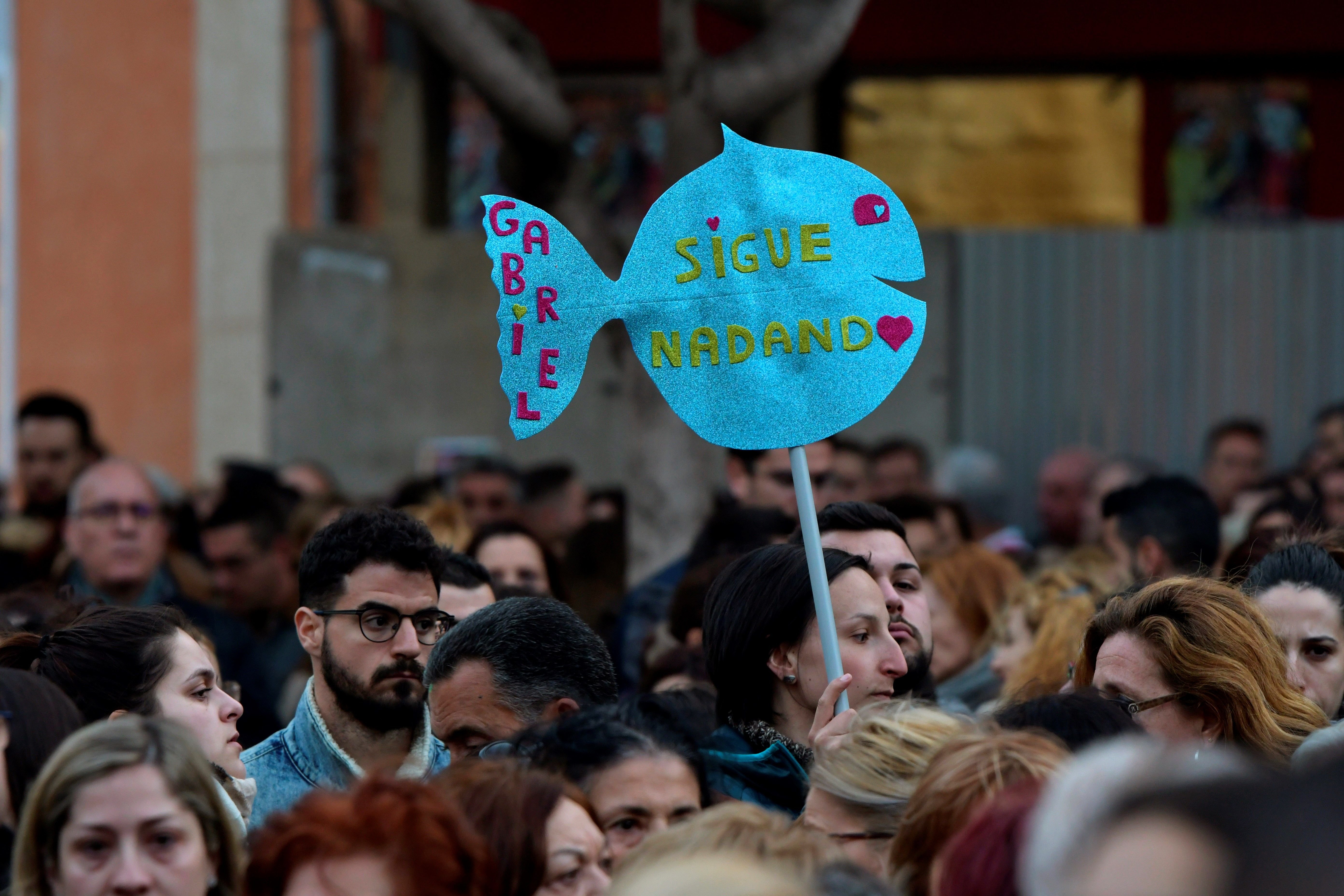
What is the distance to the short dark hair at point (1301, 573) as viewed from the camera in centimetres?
444

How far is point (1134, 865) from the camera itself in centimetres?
145

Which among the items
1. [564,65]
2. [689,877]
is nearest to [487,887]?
[689,877]

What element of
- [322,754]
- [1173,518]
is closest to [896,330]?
[322,754]

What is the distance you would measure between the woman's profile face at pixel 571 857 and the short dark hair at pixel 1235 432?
6850 mm

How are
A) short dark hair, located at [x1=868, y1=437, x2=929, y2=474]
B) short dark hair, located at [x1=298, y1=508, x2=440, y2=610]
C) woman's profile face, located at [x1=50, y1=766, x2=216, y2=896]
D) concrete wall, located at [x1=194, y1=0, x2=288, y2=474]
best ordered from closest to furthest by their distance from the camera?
woman's profile face, located at [x1=50, y1=766, x2=216, y2=896] → short dark hair, located at [x1=298, y1=508, x2=440, y2=610] → short dark hair, located at [x1=868, y1=437, x2=929, y2=474] → concrete wall, located at [x1=194, y1=0, x2=288, y2=474]

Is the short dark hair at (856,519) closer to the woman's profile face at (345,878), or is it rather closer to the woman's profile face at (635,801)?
the woman's profile face at (635,801)

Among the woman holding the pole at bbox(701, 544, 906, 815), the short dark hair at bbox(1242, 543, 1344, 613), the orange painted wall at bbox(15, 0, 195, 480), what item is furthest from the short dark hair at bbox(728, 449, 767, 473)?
the orange painted wall at bbox(15, 0, 195, 480)

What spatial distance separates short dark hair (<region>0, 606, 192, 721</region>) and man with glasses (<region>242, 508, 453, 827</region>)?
1.32 feet

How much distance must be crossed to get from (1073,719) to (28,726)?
1824 millimetres

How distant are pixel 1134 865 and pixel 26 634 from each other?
295 centimetres

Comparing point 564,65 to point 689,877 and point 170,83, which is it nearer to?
point 170,83

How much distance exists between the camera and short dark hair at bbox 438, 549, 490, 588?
4914mm

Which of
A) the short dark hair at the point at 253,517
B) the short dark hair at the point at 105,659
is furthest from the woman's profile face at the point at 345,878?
the short dark hair at the point at 253,517

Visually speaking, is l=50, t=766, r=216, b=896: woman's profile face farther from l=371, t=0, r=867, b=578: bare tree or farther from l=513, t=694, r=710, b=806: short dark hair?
l=371, t=0, r=867, b=578: bare tree
